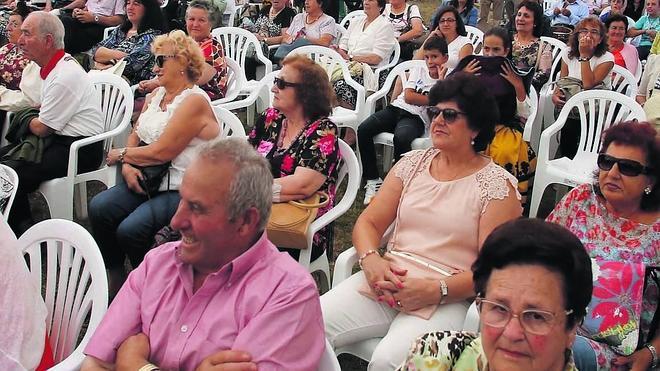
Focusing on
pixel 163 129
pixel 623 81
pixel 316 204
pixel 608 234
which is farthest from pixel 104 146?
pixel 623 81

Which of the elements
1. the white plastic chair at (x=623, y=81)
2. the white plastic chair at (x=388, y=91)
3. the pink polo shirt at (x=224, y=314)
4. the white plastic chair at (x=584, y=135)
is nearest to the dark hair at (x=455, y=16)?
the white plastic chair at (x=388, y=91)

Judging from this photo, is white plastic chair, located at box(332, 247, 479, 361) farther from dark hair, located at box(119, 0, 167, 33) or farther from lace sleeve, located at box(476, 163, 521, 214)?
dark hair, located at box(119, 0, 167, 33)

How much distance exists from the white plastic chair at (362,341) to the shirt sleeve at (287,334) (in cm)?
58

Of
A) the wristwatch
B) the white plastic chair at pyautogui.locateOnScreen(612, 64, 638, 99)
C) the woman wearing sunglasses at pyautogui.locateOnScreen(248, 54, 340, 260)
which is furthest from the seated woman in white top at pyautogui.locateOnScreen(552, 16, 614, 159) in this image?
the wristwatch

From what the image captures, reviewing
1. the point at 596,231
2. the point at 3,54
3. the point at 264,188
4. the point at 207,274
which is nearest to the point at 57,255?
the point at 207,274

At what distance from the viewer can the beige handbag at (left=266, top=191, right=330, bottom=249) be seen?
2.86 metres

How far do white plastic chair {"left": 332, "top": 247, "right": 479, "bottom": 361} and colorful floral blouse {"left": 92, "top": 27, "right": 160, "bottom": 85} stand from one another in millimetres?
3080

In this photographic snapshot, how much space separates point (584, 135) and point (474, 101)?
1933 millimetres

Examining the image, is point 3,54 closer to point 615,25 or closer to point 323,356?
point 323,356

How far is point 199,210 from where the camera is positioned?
186 centimetres

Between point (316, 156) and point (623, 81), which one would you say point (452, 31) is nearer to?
point (623, 81)

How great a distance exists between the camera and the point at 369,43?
6031 millimetres

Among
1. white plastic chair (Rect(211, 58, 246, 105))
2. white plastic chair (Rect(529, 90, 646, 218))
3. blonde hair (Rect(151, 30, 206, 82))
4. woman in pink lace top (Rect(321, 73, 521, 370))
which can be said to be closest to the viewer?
woman in pink lace top (Rect(321, 73, 521, 370))

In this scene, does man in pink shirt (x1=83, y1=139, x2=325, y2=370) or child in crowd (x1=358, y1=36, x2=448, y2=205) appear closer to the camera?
man in pink shirt (x1=83, y1=139, x2=325, y2=370)
